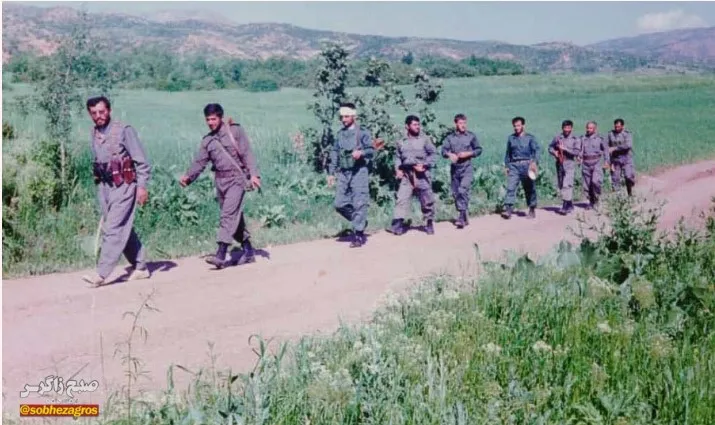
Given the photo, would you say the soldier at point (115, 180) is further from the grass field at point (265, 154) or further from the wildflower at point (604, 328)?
the wildflower at point (604, 328)

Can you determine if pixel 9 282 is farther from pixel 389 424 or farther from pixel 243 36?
pixel 243 36

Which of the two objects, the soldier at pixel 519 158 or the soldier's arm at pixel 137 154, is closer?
the soldier's arm at pixel 137 154

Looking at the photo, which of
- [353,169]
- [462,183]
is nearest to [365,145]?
[353,169]

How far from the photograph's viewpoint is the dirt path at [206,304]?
16.8 ft

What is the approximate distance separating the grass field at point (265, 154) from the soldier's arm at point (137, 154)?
56.5 inches

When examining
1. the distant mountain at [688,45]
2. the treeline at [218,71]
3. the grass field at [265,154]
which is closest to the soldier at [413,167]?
the grass field at [265,154]

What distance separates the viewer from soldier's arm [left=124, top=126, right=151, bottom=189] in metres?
7.04

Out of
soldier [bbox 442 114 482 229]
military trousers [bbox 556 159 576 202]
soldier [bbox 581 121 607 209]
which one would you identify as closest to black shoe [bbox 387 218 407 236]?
soldier [bbox 442 114 482 229]

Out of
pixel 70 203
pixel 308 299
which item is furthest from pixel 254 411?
pixel 70 203

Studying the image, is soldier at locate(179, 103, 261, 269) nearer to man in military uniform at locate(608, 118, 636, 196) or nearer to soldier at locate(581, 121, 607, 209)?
soldier at locate(581, 121, 607, 209)

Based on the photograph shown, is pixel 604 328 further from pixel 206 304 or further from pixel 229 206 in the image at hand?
pixel 229 206

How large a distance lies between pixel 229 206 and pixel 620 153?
8286mm

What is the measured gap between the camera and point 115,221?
6965mm

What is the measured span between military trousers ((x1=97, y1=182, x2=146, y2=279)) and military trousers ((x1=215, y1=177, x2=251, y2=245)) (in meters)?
0.95
